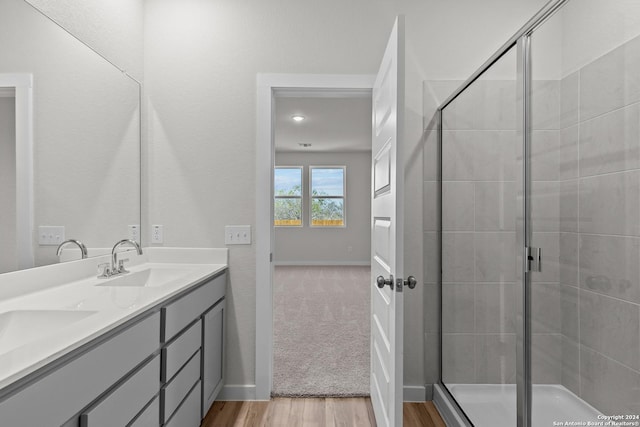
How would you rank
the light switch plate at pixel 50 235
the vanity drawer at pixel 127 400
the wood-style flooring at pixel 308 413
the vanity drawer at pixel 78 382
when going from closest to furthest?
the vanity drawer at pixel 78 382, the vanity drawer at pixel 127 400, the light switch plate at pixel 50 235, the wood-style flooring at pixel 308 413

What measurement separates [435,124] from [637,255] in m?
1.37

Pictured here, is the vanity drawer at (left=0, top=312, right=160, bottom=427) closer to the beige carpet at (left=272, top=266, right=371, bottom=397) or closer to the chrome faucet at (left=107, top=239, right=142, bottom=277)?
the chrome faucet at (left=107, top=239, right=142, bottom=277)

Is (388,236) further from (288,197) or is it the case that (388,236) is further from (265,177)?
(288,197)

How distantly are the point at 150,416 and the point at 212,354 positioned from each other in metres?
0.76

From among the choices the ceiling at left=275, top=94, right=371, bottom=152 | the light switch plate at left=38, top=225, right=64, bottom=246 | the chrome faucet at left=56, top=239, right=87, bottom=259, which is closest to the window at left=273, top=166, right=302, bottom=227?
the ceiling at left=275, top=94, right=371, bottom=152

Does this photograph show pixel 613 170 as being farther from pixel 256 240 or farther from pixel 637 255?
pixel 256 240

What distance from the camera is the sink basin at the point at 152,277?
75.8 inches

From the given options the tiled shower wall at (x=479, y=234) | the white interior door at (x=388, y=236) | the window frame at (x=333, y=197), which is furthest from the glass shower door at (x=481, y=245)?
the window frame at (x=333, y=197)

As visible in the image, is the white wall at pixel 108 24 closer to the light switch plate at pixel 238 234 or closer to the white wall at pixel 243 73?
the white wall at pixel 243 73

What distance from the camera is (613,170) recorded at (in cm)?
125

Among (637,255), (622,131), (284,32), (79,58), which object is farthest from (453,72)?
(79,58)

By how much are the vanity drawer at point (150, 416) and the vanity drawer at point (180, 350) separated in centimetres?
9

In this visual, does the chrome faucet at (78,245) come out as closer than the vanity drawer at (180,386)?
No

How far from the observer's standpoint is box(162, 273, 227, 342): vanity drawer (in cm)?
152
